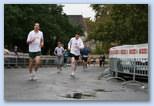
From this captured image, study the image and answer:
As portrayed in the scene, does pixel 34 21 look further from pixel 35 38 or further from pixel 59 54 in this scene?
pixel 59 54

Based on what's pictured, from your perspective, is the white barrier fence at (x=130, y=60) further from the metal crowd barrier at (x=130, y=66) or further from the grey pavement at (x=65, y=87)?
the grey pavement at (x=65, y=87)

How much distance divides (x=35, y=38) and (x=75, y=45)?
384 mm

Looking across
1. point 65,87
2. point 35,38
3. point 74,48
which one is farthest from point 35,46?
point 65,87

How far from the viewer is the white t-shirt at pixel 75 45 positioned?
22.0ft

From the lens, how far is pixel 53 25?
6711 mm

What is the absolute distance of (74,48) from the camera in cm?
676

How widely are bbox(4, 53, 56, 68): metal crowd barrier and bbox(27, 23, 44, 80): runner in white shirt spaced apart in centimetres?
5

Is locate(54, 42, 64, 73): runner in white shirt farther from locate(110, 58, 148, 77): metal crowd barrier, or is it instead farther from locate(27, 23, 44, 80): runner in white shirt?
locate(110, 58, 148, 77): metal crowd barrier

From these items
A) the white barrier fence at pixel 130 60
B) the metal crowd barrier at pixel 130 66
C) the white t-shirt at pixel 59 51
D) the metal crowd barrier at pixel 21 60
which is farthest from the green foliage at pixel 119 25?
the metal crowd barrier at pixel 21 60

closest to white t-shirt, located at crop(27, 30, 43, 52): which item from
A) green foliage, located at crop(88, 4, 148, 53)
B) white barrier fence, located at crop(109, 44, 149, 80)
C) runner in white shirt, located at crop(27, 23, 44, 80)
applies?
runner in white shirt, located at crop(27, 23, 44, 80)

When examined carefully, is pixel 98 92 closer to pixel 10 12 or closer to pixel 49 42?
pixel 49 42

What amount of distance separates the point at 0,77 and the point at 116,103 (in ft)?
3.58

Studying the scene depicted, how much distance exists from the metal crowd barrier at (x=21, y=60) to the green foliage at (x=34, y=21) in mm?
65

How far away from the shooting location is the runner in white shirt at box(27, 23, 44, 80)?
666 cm
